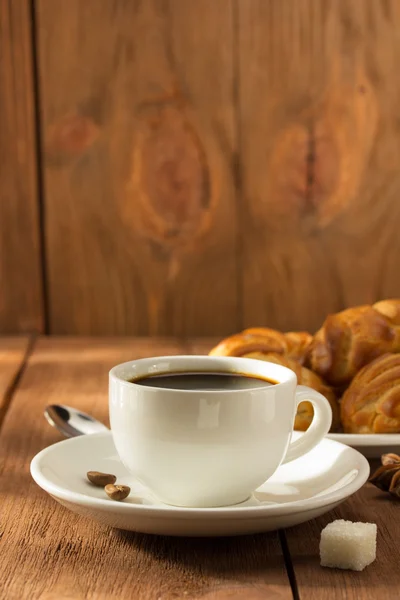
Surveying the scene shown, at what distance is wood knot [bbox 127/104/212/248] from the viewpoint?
6.79 ft

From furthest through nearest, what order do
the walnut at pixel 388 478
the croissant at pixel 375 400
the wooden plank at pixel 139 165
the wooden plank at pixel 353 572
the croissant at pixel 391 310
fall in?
the wooden plank at pixel 139 165 → the croissant at pixel 391 310 → the croissant at pixel 375 400 → the walnut at pixel 388 478 → the wooden plank at pixel 353 572

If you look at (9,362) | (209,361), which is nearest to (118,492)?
(209,361)

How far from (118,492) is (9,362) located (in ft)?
3.14

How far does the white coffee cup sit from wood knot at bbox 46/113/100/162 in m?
1.37

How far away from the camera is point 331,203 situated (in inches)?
82.0

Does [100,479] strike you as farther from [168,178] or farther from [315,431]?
[168,178]

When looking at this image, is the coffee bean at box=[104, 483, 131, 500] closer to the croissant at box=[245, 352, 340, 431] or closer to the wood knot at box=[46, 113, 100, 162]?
the croissant at box=[245, 352, 340, 431]

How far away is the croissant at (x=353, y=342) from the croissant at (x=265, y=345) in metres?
0.04

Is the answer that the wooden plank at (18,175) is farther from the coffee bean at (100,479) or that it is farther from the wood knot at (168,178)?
the coffee bean at (100,479)

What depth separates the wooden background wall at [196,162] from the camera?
2.03 m

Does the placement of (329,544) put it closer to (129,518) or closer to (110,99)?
(129,518)

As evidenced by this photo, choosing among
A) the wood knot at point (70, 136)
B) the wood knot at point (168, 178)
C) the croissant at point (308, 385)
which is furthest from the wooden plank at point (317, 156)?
the croissant at point (308, 385)

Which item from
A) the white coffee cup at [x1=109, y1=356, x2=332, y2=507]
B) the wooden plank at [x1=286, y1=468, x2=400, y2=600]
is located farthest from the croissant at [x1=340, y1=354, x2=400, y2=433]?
the white coffee cup at [x1=109, y1=356, x2=332, y2=507]

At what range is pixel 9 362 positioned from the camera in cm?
168
